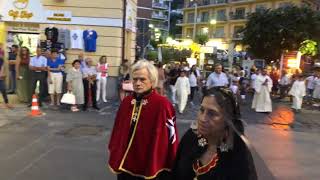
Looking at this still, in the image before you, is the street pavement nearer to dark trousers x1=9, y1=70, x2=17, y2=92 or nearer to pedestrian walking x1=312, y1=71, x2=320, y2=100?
dark trousers x1=9, y1=70, x2=17, y2=92

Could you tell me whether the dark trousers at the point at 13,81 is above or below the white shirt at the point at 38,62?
below

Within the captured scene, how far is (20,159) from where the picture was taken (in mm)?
8039

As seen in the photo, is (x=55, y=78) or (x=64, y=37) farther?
(x=64, y=37)

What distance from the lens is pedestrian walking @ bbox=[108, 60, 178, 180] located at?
3.96 metres

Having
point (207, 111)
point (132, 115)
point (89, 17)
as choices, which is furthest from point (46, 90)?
point (207, 111)

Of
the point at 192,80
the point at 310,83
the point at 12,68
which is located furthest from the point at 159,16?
the point at 12,68

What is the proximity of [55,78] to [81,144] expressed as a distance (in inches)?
218

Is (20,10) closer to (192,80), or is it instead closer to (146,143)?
(192,80)

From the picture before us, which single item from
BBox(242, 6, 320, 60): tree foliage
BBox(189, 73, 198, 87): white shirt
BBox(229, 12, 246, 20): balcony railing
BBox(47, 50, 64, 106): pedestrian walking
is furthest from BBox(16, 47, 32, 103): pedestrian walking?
BBox(229, 12, 246, 20): balcony railing

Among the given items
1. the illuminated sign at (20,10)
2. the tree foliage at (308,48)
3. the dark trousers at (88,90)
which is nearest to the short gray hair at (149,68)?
the dark trousers at (88,90)

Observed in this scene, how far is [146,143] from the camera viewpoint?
397cm

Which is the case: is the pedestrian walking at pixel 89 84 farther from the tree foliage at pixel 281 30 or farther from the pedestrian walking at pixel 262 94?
the tree foliage at pixel 281 30

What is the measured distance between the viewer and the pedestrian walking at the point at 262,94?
17.9 meters

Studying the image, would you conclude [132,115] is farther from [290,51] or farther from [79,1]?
[290,51]
